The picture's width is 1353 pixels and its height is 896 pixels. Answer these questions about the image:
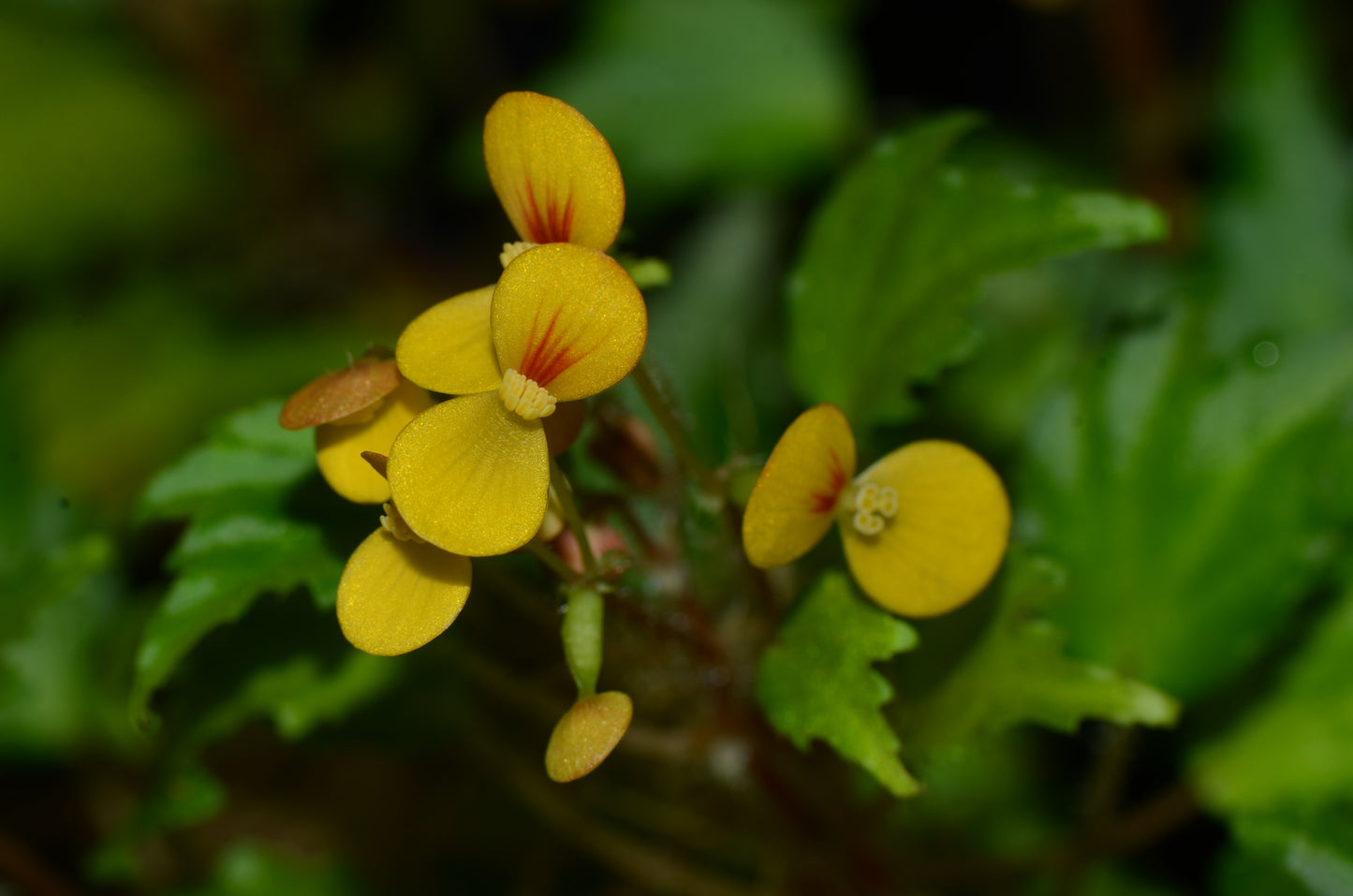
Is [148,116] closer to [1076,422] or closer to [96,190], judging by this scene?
[96,190]

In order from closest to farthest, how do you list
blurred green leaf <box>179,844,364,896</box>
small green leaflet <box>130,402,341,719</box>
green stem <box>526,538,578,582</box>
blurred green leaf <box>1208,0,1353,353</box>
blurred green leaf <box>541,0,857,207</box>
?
green stem <box>526,538,578,582</box>
small green leaflet <box>130,402,341,719</box>
blurred green leaf <box>179,844,364,896</box>
blurred green leaf <box>1208,0,1353,353</box>
blurred green leaf <box>541,0,857,207</box>

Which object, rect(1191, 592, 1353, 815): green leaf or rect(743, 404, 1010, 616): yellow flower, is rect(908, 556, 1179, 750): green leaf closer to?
rect(743, 404, 1010, 616): yellow flower

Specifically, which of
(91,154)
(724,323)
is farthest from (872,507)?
(91,154)

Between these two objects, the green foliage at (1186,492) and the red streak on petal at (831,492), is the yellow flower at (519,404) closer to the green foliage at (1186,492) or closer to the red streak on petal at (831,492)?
the red streak on petal at (831,492)

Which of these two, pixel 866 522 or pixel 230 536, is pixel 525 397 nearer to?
pixel 866 522

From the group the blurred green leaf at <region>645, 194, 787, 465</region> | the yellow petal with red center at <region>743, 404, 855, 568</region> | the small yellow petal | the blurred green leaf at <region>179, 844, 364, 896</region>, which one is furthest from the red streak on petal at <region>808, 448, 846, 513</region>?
the blurred green leaf at <region>179, 844, 364, 896</region>

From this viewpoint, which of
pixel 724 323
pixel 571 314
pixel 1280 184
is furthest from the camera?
pixel 724 323
